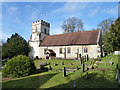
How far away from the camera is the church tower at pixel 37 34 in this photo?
35.2m

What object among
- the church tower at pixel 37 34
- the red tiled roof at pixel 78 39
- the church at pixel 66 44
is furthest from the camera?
the church tower at pixel 37 34

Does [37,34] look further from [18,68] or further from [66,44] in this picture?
[18,68]

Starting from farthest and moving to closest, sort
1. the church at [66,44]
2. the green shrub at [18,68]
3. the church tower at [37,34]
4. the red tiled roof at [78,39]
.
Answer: the church tower at [37,34] < the red tiled roof at [78,39] < the church at [66,44] < the green shrub at [18,68]

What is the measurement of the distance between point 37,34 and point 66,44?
14.5m

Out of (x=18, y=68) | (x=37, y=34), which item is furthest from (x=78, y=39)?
(x=18, y=68)

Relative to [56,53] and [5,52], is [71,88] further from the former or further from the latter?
[5,52]

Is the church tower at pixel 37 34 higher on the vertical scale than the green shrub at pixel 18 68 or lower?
higher

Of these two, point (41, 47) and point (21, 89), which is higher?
point (41, 47)

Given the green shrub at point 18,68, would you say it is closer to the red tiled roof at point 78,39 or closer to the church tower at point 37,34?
the red tiled roof at point 78,39

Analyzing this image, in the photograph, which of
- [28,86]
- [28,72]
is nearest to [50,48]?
[28,72]

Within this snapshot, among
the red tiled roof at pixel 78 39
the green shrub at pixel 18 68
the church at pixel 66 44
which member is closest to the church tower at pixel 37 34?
the church at pixel 66 44

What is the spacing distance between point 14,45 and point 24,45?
347 centimetres

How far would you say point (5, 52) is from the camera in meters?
28.9

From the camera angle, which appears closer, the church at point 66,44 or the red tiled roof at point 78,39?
the church at point 66,44
